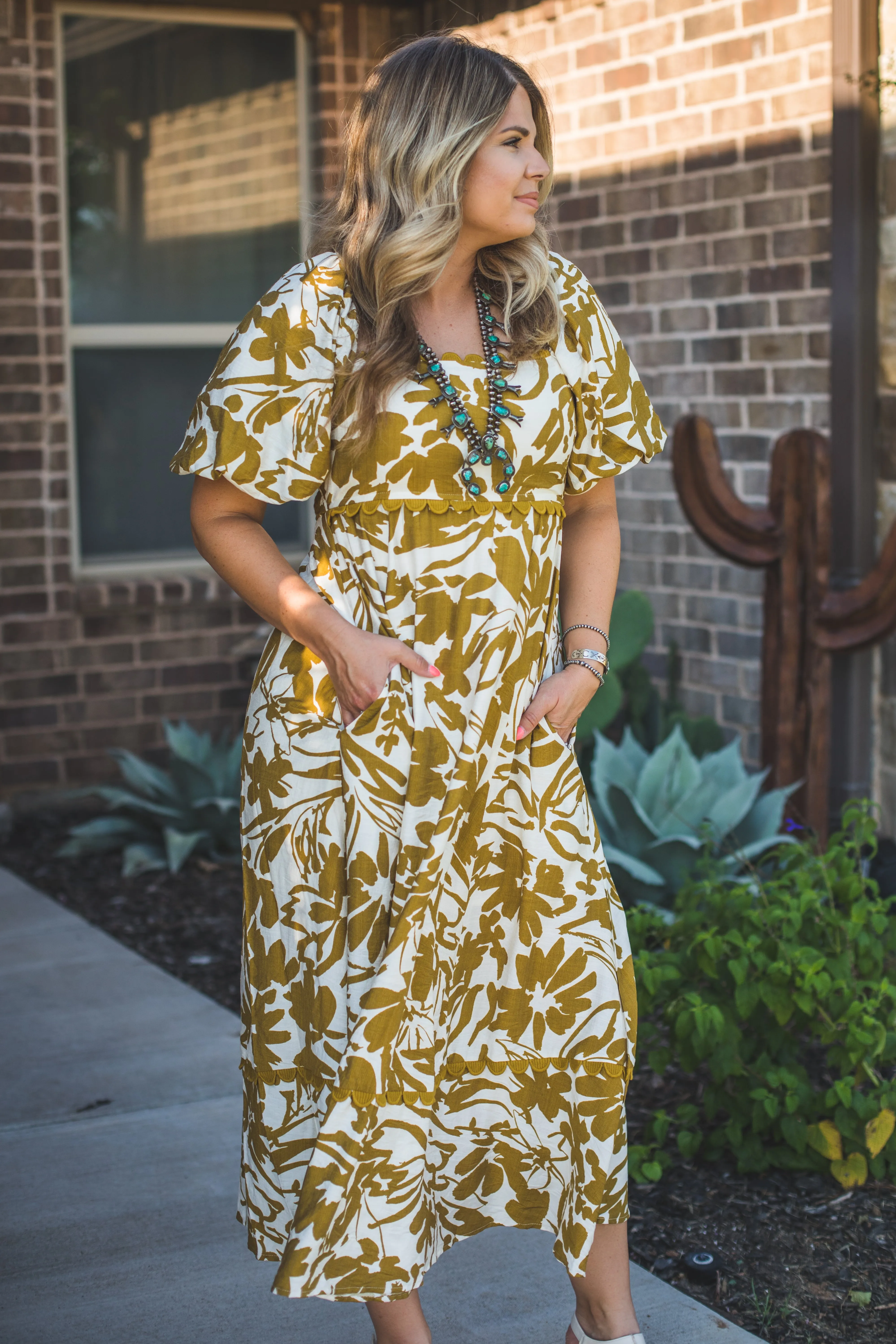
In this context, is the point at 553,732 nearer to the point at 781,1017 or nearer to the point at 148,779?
the point at 781,1017

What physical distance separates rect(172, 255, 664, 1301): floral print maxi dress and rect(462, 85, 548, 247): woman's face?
7.6 inches

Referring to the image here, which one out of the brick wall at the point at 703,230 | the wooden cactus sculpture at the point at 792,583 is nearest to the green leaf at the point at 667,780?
the wooden cactus sculpture at the point at 792,583

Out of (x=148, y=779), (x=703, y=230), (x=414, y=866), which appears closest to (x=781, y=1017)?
(x=414, y=866)

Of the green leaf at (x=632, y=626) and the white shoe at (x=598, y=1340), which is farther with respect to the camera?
the green leaf at (x=632, y=626)

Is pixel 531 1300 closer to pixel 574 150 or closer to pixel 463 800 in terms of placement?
pixel 463 800

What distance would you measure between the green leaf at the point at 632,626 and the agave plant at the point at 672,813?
641 millimetres

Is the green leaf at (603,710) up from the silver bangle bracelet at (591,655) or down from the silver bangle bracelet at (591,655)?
down

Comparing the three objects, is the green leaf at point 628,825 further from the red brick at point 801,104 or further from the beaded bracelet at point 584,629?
the red brick at point 801,104

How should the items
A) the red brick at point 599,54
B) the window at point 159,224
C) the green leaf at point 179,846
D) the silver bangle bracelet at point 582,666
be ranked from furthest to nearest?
the window at point 159,224
the red brick at point 599,54
the green leaf at point 179,846
the silver bangle bracelet at point 582,666

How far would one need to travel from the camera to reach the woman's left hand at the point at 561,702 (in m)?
2.26

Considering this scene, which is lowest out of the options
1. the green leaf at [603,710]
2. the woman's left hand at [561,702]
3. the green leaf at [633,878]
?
the green leaf at [633,878]

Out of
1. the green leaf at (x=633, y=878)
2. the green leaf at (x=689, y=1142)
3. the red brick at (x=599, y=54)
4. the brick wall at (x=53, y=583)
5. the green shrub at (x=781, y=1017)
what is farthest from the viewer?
the brick wall at (x=53, y=583)

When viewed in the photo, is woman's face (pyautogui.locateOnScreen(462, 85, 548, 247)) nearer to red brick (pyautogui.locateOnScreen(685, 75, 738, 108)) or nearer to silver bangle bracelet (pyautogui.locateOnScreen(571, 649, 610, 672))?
silver bangle bracelet (pyautogui.locateOnScreen(571, 649, 610, 672))

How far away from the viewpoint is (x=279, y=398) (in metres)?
2.17
